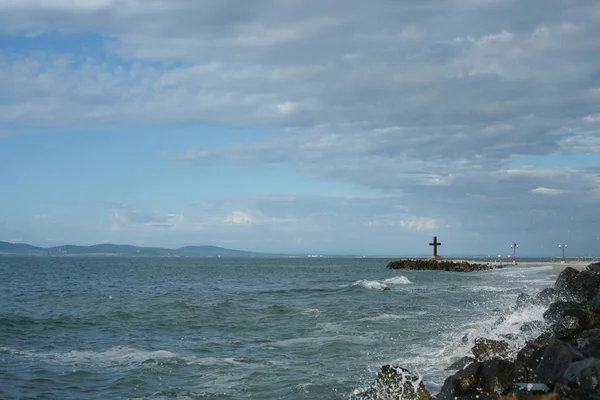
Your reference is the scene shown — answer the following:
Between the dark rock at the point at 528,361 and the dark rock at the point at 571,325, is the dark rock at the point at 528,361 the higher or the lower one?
the lower one

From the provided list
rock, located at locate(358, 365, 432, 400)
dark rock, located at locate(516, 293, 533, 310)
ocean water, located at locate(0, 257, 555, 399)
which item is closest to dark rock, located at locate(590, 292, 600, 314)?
ocean water, located at locate(0, 257, 555, 399)

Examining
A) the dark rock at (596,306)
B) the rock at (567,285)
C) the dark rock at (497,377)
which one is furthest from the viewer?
the rock at (567,285)

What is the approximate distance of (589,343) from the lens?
10977mm

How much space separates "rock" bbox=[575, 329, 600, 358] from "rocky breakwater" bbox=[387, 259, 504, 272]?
67913 mm

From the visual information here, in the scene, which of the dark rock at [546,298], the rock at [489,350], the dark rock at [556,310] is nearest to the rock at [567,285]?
the dark rock at [546,298]

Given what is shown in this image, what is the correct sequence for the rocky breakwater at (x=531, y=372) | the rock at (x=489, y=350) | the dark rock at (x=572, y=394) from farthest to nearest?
the rock at (x=489, y=350), the rocky breakwater at (x=531, y=372), the dark rock at (x=572, y=394)

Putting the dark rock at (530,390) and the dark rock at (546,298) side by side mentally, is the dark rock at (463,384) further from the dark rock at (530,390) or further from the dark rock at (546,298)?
the dark rock at (546,298)

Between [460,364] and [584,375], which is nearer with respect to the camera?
[584,375]

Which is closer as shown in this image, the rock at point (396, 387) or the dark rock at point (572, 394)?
the dark rock at point (572, 394)

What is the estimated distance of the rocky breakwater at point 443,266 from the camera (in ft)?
263

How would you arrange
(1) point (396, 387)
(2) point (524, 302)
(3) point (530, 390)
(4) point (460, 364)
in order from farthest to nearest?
(2) point (524, 302), (4) point (460, 364), (1) point (396, 387), (3) point (530, 390)

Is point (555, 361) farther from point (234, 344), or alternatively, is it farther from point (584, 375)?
point (234, 344)

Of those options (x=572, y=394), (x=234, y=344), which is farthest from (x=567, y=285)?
(x=572, y=394)

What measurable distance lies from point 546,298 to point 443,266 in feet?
218
